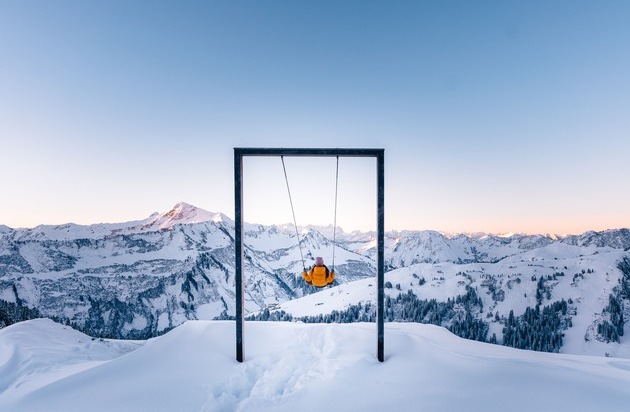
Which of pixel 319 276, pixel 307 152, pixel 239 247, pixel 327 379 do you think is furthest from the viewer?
pixel 319 276

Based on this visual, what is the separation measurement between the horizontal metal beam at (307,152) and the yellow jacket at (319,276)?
3.12 meters

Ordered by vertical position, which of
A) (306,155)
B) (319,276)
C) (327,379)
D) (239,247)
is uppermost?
(306,155)

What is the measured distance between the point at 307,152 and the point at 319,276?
3310mm

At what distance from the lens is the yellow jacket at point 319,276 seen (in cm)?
803

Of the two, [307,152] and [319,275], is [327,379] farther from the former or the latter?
[307,152]

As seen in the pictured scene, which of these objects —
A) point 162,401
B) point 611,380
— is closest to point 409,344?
point 611,380

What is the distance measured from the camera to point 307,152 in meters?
6.69

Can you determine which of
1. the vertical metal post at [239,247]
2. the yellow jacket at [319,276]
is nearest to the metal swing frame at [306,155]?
the vertical metal post at [239,247]

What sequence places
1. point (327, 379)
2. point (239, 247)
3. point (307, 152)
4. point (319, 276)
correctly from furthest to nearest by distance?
point (319, 276) < point (239, 247) < point (307, 152) < point (327, 379)

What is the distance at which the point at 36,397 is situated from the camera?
17.4 feet

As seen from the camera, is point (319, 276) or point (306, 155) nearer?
point (306, 155)

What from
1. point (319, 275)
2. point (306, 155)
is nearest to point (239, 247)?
point (319, 275)

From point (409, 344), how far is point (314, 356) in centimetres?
226

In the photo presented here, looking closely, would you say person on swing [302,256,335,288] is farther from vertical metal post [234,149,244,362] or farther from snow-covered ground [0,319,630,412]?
vertical metal post [234,149,244,362]
